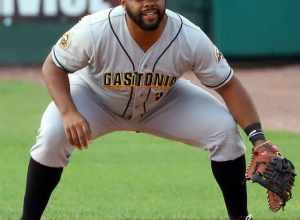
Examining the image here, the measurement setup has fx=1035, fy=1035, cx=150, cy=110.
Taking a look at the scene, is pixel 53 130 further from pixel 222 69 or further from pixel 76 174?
pixel 76 174

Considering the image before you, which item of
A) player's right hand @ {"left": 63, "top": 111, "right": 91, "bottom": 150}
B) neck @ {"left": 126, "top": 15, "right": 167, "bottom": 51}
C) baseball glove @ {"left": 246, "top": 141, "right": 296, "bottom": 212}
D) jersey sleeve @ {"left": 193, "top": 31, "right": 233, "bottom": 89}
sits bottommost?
baseball glove @ {"left": 246, "top": 141, "right": 296, "bottom": 212}

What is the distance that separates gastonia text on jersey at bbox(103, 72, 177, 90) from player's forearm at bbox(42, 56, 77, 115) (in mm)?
227

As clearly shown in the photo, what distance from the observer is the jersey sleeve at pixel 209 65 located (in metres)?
5.12

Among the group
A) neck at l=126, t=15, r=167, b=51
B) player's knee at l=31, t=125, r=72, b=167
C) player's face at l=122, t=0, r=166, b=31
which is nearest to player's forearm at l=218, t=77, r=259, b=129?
neck at l=126, t=15, r=167, b=51

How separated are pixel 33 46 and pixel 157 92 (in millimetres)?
11119

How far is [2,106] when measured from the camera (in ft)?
39.5

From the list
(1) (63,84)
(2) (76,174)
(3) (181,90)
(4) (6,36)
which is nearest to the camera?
(1) (63,84)

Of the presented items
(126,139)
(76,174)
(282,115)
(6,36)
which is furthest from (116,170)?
(6,36)

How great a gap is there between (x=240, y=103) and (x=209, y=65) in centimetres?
26

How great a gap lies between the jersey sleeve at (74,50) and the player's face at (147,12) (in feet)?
0.82

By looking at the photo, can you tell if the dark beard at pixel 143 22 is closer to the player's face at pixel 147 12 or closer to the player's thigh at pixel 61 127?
the player's face at pixel 147 12

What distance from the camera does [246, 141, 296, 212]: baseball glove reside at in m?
5.10

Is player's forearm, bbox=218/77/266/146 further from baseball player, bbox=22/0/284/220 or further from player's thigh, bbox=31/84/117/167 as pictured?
player's thigh, bbox=31/84/117/167

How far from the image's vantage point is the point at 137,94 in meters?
5.23
